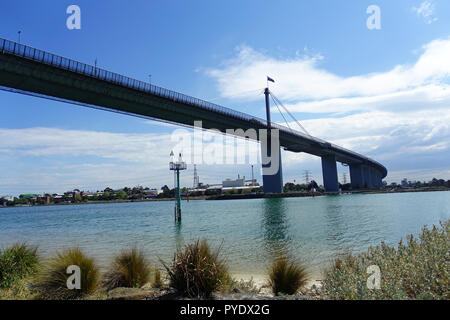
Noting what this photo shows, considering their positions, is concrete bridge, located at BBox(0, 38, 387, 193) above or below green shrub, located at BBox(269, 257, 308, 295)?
above

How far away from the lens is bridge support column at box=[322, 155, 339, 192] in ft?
329

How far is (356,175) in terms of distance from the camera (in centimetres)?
12512

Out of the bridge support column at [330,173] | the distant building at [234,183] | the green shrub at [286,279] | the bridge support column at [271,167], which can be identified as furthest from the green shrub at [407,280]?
the distant building at [234,183]

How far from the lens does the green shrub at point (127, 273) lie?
23.2ft

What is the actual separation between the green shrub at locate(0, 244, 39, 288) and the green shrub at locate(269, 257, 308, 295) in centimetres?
618

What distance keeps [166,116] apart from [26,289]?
48782 mm

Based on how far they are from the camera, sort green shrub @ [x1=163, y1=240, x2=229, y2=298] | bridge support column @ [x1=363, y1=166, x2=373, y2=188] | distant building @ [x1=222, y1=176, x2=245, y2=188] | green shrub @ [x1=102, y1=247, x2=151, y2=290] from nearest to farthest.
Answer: green shrub @ [x1=163, y1=240, x2=229, y2=298] < green shrub @ [x1=102, y1=247, x2=151, y2=290] < bridge support column @ [x1=363, y1=166, x2=373, y2=188] < distant building @ [x1=222, y1=176, x2=245, y2=188]

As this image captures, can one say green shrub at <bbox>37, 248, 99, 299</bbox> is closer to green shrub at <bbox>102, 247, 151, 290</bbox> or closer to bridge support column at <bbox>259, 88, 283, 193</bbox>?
green shrub at <bbox>102, 247, 151, 290</bbox>

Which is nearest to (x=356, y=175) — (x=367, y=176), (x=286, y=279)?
A: (x=367, y=176)

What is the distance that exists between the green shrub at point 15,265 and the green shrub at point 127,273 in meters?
2.28

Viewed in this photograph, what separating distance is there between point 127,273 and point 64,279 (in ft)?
4.52

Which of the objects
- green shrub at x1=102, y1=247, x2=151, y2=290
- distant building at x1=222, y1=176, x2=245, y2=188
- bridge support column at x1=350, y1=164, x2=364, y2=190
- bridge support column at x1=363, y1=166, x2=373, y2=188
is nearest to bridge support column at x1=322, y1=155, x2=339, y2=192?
bridge support column at x1=350, y1=164, x2=364, y2=190
